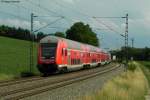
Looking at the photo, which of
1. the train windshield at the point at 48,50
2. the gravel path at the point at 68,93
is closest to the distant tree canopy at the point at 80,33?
the train windshield at the point at 48,50

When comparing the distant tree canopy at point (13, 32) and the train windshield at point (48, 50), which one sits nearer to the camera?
the train windshield at point (48, 50)

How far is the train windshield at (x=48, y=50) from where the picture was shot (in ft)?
139

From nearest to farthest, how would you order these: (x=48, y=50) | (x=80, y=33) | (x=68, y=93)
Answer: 1. (x=68, y=93)
2. (x=48, y=50)
3. (x=80, y=33)

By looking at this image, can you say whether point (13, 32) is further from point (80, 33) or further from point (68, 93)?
point (68, 93)

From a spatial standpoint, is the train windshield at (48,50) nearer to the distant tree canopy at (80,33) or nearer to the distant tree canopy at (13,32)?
the distant tree canopy at (13,32)

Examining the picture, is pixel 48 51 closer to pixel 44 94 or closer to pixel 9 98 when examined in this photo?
pixel 44 94

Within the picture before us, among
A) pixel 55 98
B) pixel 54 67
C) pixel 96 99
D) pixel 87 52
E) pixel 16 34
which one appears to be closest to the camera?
pixel 96 99

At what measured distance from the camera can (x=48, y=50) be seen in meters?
42.6

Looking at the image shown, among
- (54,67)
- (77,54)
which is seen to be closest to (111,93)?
(54,67)

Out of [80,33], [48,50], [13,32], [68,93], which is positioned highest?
[80,33]

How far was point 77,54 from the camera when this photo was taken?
52.0 meters

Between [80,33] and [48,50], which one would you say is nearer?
[48,50]

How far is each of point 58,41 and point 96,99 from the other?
25.6 metres

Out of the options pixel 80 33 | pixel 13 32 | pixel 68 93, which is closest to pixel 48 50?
pixel 68 93
